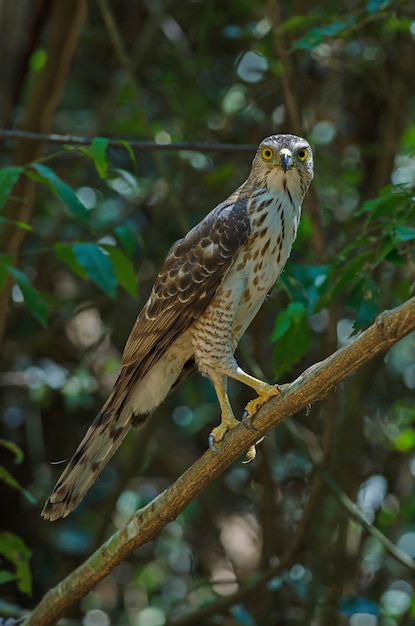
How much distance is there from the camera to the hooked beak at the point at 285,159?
3.74 meters

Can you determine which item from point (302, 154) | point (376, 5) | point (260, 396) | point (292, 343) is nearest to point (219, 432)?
point (260, 396)

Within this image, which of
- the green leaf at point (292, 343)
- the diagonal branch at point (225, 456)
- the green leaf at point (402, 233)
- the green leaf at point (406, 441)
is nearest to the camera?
the diagonal branch at point (225, 456)

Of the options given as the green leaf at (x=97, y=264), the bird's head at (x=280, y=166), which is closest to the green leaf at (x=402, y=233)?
the bird's head at (x=280, y=166)

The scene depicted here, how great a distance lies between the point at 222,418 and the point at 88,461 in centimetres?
57

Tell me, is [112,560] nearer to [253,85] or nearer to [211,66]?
[253,85]

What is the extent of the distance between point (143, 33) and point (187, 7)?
55 centimetres

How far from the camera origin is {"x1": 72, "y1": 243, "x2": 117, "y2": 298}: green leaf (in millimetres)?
3627

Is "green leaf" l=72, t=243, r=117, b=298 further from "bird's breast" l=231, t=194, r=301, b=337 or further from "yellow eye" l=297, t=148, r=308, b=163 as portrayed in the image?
"yellow eye" l=297, t=148, r=308, b=163

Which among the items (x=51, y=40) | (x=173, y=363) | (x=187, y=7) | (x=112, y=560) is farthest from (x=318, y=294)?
(x=187, y=7)

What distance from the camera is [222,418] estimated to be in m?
Answer: 3.75

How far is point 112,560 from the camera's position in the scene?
3420mm

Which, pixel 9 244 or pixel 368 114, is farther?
pixel 368 114

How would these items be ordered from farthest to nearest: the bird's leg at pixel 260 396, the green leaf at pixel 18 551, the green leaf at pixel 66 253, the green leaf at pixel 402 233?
the green leaf at pixel 18 551
the green leaf at pixel 66 253
the green leaf at pixel 402 233
the bird's leg at pixel 260 396

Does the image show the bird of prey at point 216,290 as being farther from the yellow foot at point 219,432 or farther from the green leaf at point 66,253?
the green leaf at point 66,253
